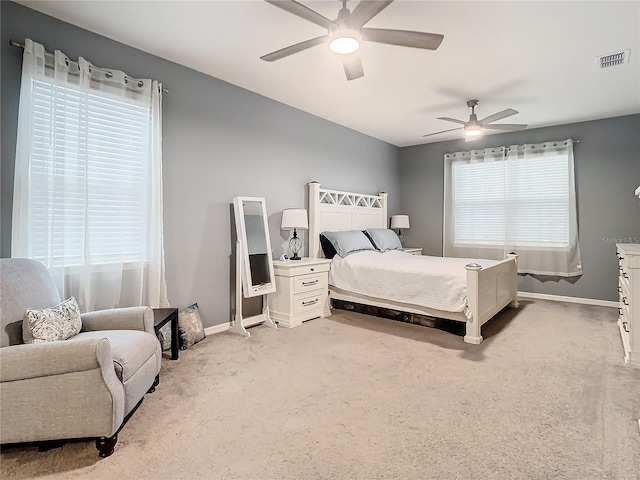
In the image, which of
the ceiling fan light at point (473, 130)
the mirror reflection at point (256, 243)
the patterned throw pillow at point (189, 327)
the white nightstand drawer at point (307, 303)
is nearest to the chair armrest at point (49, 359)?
the patterned throw pillow at point (189, 327)

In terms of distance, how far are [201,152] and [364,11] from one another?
7.21 ft

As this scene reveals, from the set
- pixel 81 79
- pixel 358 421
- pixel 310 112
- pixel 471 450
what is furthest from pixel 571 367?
pixel 81 79

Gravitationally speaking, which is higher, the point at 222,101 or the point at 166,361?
the point at 222,101

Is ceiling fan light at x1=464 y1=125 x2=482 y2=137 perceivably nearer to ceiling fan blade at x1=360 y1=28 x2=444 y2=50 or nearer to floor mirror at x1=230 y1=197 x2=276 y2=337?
Result: ceiling fan blade at x1=360 y1=28 x2=444 y2=50

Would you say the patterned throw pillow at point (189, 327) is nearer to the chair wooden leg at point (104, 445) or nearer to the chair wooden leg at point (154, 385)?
the chair wooden leg at point (154, 385)

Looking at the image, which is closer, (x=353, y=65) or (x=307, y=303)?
(x=353, y=65)

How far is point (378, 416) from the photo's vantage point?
78.9 inches

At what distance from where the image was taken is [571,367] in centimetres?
269

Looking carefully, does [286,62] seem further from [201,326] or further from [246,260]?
[201,326]

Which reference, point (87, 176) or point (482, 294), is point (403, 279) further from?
point (87, 176)

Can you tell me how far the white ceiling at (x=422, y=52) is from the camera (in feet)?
8.03

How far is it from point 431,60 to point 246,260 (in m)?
2.69

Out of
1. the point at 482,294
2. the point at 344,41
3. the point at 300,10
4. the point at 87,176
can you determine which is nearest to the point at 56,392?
the point at 87,176

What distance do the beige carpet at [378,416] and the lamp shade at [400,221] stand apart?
3.19m
